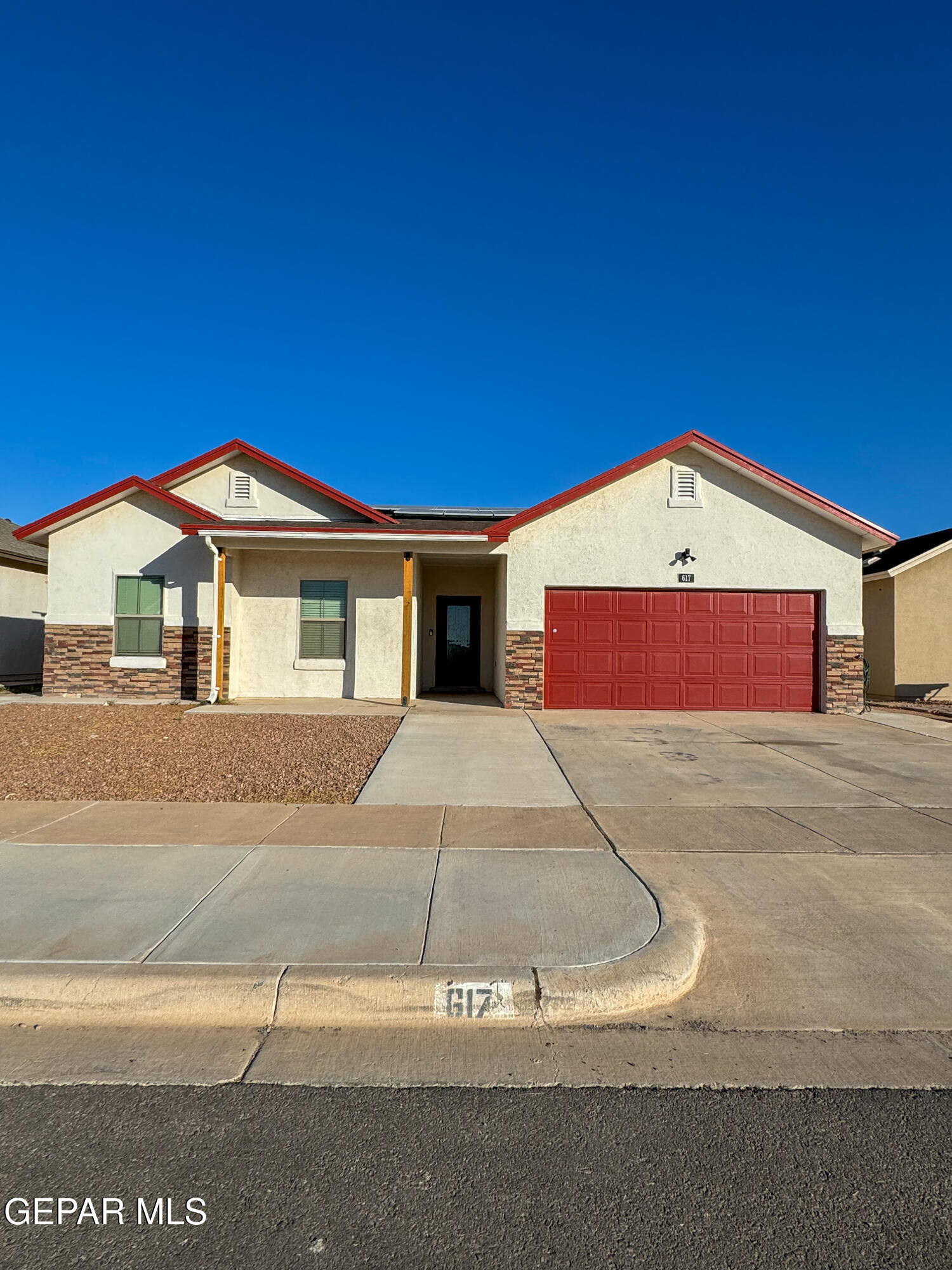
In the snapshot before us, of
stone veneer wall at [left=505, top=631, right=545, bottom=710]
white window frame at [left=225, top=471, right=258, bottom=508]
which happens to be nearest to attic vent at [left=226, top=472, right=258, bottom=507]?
white window frame at [left=225, top=471, right=258, bottom=508]

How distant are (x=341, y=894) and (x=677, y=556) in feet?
38.4

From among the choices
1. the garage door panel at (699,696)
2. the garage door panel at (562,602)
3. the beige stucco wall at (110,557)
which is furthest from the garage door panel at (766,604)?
the beige stucco wall at (110,557)

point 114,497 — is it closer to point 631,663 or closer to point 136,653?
point 136,653

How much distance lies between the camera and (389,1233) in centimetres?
219

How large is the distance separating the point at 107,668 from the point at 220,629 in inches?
111

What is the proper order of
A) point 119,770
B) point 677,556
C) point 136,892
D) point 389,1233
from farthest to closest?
point 677,556 → point 119,770 → point 136,892 → point 389,1233

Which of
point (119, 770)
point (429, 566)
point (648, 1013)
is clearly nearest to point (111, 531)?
point (429, 566)

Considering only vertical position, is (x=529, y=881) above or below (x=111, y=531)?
below

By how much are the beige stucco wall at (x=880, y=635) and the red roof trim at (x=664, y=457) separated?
4606 mm

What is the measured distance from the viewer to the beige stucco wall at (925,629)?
18.1 m

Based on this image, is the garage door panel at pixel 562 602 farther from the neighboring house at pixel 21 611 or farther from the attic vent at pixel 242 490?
the neighboring house at pixel 21 611

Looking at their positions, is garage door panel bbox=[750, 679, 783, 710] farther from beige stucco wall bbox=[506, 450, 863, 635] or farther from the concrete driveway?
beige stucco wall bbox=[506, 450, 863, 635]

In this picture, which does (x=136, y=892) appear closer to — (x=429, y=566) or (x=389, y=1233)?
(x=389, y=1233)

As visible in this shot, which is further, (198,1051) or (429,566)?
(429,566)
